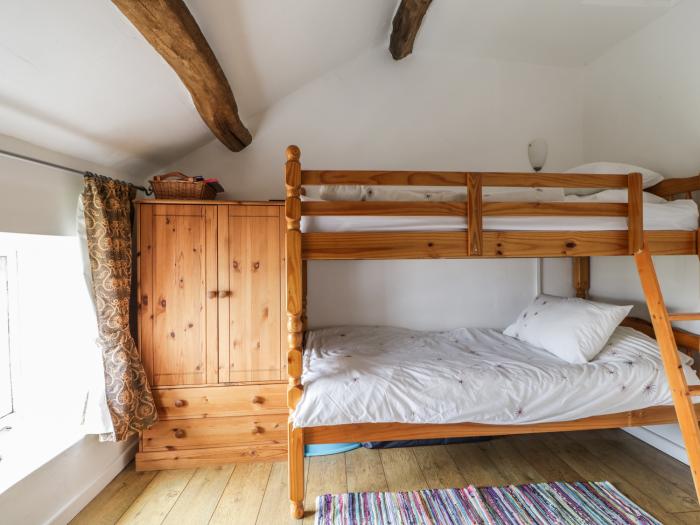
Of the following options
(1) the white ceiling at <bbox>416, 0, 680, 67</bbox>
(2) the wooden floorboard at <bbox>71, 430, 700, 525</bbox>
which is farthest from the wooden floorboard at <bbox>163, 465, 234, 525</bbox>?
A: (1) the white ceiling at <bbox>416, 0, 680, 67</bbox>

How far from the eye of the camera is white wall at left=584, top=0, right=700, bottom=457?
192cm

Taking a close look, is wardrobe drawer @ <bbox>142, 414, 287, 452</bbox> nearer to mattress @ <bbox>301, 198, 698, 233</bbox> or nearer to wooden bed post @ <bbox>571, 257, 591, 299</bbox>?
mattress @ <bbox>301, 198, 698, 233</bbox>

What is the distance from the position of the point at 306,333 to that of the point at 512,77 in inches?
106

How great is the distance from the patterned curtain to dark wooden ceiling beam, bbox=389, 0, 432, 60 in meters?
2.07

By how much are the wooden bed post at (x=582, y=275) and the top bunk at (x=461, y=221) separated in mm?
1018

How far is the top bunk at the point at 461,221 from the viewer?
1486 mm

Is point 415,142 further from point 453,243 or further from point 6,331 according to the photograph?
point 6,331

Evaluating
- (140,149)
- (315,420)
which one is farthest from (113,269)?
(315,420)

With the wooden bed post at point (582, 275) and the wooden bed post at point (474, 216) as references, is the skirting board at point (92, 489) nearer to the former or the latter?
the wooden bed post at point (474, 216)

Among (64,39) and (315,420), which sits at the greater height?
(64,39)

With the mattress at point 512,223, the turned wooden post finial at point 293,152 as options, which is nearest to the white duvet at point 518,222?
the mattress at point 512,223

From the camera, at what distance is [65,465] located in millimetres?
1585

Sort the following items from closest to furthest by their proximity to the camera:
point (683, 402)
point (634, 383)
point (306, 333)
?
point (683, 402) → point (634, 383) → point (306, 333)

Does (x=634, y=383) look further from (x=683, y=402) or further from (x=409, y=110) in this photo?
(x=409, y=110)
